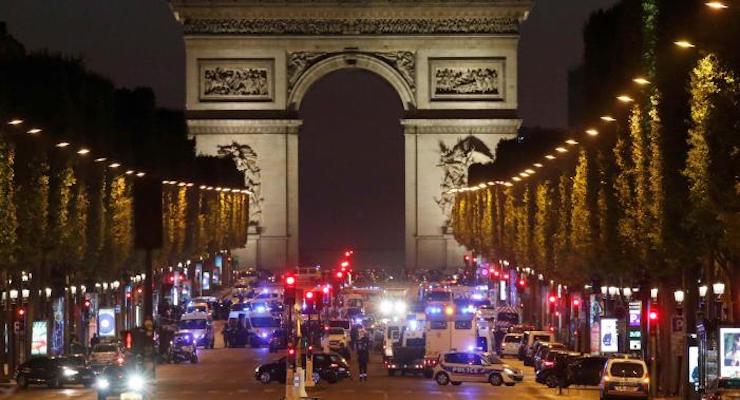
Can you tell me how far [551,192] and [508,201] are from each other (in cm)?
1638

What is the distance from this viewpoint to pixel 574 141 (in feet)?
233

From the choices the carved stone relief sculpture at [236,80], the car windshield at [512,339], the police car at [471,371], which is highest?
the carved stone relief sculpture at [236,80]

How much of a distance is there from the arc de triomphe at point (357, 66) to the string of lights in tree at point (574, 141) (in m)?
6.93

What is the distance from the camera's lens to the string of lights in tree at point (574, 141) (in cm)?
4038

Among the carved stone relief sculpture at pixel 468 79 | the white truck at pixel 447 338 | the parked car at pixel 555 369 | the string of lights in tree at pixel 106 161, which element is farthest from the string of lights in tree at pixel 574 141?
the string of lights in tree at pixel 106 161

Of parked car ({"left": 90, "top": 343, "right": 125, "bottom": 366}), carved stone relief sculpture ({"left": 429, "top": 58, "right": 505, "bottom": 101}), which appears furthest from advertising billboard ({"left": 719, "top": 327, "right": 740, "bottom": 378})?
carved stone relief sculpture ({"left": 429, "top": 58, "right": 505, "bottom": 101})

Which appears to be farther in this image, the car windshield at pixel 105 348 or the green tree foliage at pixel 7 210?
the car windshield at pixel 105 348

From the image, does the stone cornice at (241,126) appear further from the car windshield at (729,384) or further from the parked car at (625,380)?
the car windshield at (729,384)

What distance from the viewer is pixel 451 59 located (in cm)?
13212

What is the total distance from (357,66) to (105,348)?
233 ft

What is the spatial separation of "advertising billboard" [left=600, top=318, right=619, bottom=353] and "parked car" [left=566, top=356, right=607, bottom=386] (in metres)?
4.23

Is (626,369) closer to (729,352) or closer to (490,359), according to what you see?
(729,352)

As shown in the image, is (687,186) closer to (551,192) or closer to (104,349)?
(104,349)

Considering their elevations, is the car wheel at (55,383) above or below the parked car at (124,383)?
below
